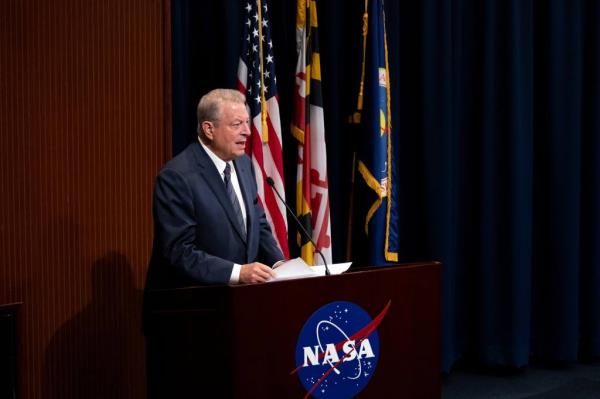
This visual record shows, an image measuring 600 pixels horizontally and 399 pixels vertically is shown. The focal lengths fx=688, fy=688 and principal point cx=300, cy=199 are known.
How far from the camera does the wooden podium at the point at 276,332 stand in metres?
1.95

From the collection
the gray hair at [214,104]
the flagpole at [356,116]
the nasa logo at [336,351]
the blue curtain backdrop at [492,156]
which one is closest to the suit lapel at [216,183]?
the gray hair at [214,104]

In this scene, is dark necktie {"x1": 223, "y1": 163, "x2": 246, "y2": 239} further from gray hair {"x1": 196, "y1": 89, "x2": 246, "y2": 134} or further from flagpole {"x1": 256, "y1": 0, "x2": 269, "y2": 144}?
flagpole {"x1": 256, "y1": 0, "x2": 269, "y2": 144}

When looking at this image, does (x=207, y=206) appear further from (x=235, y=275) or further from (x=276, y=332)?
(x=276, y=332)

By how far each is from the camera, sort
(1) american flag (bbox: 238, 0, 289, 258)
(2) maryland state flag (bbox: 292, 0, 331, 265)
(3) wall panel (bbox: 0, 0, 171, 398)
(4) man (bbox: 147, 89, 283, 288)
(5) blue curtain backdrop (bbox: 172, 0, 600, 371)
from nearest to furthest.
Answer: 1. (4) man (bbox: 147, 89, 283, 288)
2. (3) wall panel (bbox: 0, 0, 171, 398)
3. (1) american flag (bbox: 238, 0, 289, 258)
4. (2) maryland state flag (bbox: 292, 0, 331, 265)
5. (5) blue curtain backdrop (bbox: 172, 0, 600, 371)

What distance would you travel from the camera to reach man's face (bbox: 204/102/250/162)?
8.08ft

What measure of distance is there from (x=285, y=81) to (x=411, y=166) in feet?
3.23

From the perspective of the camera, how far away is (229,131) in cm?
246

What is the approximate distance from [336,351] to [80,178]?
1348mm

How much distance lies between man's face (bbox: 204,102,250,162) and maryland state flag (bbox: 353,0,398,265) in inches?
56.9

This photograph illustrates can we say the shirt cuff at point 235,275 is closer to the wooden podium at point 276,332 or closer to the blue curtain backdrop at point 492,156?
the wooden podium at point 276,332

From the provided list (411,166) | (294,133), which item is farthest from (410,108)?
(294,133)

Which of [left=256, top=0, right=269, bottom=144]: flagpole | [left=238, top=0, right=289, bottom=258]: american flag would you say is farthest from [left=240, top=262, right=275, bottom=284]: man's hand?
[left=256, top=0, right=269, bottom=144]: flagpole

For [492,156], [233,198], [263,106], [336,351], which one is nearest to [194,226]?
[233,198]

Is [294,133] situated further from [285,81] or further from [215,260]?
[215,260]
